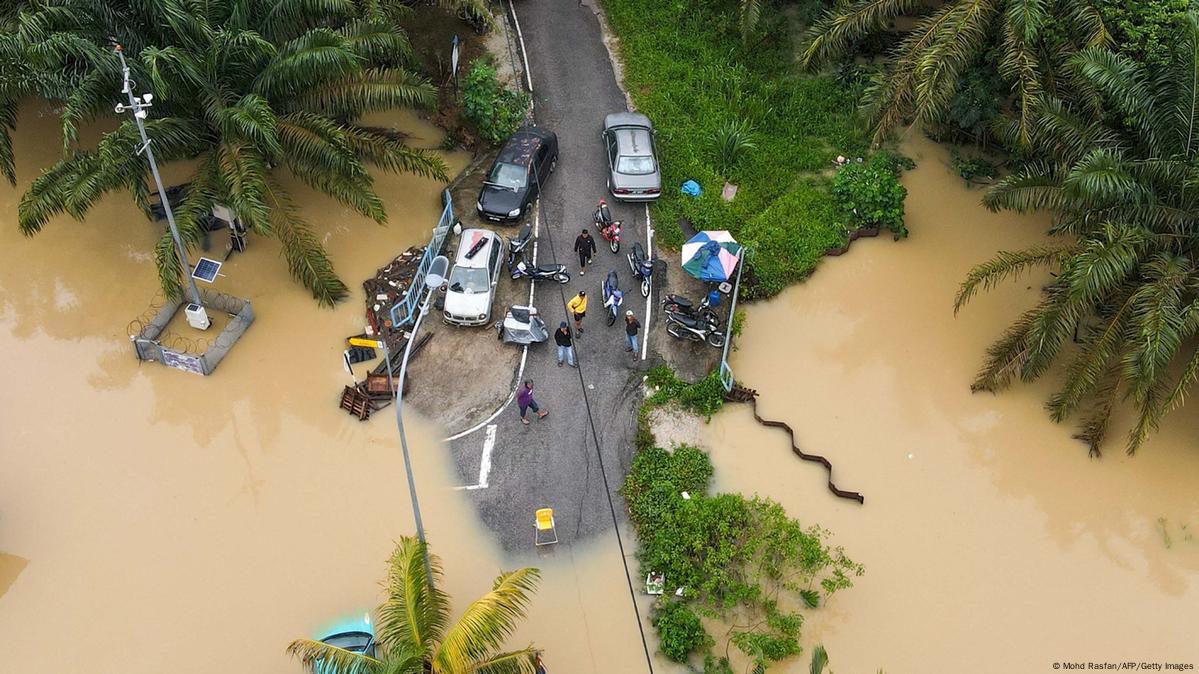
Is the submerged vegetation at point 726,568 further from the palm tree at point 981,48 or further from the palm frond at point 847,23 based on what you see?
the palm frond at point 847,23

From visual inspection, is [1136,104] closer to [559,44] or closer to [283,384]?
[559,44]

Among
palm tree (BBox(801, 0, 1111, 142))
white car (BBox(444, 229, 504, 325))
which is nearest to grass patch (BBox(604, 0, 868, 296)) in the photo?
palm tree (BBox(801, 0, 1111, 142))

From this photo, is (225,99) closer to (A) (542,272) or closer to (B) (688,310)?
(A) (542,272)

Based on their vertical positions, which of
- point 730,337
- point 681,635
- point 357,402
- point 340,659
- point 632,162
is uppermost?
point 632,162

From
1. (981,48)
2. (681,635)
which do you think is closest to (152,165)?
(681,635)

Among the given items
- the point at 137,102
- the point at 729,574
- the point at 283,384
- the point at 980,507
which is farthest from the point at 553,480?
the point at 137,102

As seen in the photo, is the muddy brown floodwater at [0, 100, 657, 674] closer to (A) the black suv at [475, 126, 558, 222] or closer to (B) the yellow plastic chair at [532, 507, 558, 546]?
(B) the yellow plastic chair at [532, 507, 558, 546]

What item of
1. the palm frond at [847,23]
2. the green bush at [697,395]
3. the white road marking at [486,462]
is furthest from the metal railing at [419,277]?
the palm frond at [847,23]
